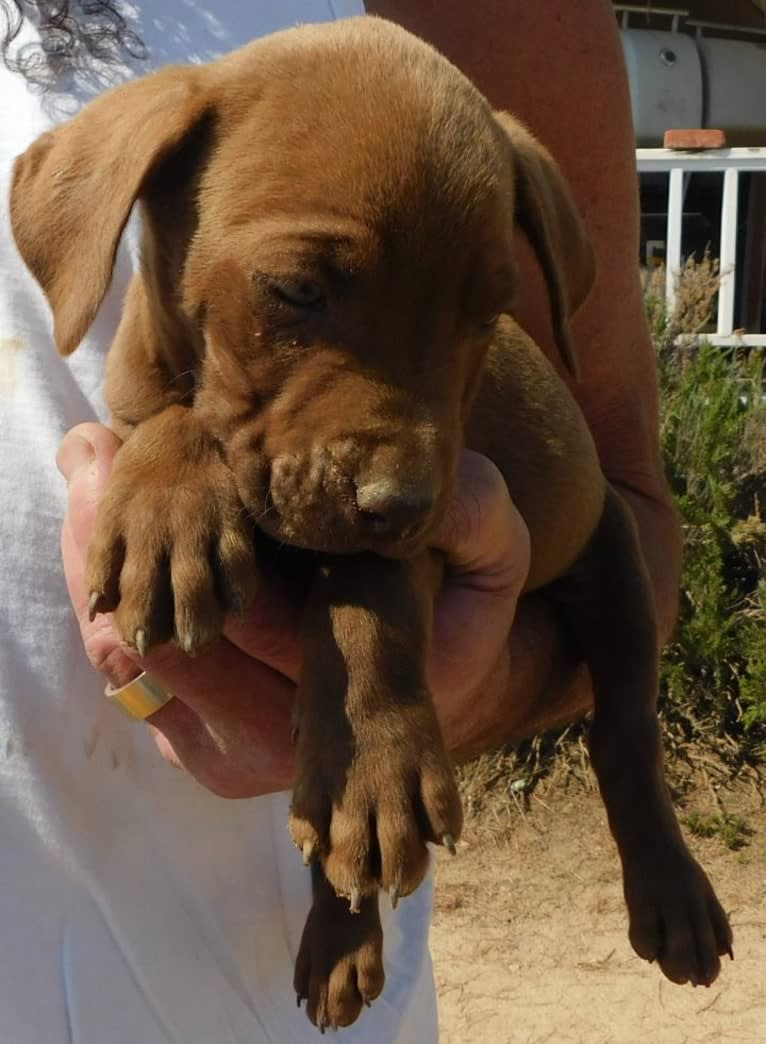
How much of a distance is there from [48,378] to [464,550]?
65 cm

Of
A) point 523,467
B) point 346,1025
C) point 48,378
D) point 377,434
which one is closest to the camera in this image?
point 377,434

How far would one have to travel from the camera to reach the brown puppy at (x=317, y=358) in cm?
163

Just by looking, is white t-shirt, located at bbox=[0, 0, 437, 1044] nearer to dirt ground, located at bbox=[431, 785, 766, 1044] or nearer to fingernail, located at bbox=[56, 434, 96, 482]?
fingernail, located at bbox=[56, 434, 96, 482]

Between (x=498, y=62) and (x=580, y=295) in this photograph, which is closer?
(x=580, y=295)

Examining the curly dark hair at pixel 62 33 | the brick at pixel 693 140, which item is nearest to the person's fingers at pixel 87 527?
the curly dark hair at pixel 62 33

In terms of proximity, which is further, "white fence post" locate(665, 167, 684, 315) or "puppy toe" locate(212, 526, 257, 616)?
"white fence post" locate(665, 167, 684, 315)

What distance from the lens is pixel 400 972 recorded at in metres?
2.21

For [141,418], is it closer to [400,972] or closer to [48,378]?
[48,378]

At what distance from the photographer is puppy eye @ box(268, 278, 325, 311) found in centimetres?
168

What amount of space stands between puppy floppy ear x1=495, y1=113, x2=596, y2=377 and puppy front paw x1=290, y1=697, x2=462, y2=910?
0.77 metres

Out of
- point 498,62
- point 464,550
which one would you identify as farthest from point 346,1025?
point 498,62

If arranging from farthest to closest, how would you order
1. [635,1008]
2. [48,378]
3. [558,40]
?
[635,1008]
[558,40]
[48,378]

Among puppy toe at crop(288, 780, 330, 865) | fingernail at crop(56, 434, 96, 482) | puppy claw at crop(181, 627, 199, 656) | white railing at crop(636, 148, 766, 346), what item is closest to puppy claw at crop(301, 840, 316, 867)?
puppy toe at crop(288, 780, 330, 865)

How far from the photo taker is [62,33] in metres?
2.05
